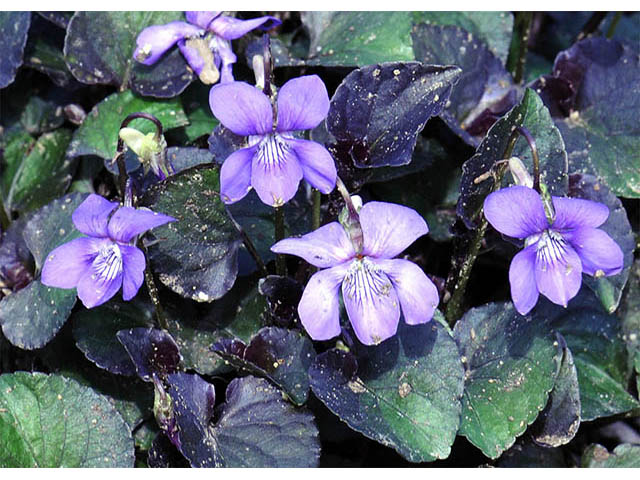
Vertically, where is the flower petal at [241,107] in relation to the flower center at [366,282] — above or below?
above

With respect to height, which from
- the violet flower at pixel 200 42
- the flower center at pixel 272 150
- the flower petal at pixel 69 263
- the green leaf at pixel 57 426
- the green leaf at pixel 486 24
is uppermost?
the flower center at pixel 272 150

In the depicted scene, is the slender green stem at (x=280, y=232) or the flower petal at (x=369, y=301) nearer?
the flower petal at (x=369, y=301)

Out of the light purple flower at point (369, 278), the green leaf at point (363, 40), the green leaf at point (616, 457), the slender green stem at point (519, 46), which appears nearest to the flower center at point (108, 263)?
the light purple flower at point (369, 278)

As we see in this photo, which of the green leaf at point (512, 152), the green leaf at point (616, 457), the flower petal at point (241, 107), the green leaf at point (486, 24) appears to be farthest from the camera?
the green leaf at point (486, 24)

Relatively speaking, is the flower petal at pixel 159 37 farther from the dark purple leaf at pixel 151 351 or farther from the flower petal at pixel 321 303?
the flower petal at pixel 321 303

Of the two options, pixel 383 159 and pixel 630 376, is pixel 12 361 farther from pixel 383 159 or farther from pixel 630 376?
pixel 630 376

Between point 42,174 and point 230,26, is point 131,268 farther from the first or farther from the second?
point 42,174

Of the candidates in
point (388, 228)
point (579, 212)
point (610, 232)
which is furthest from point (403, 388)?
point (610, 232)
